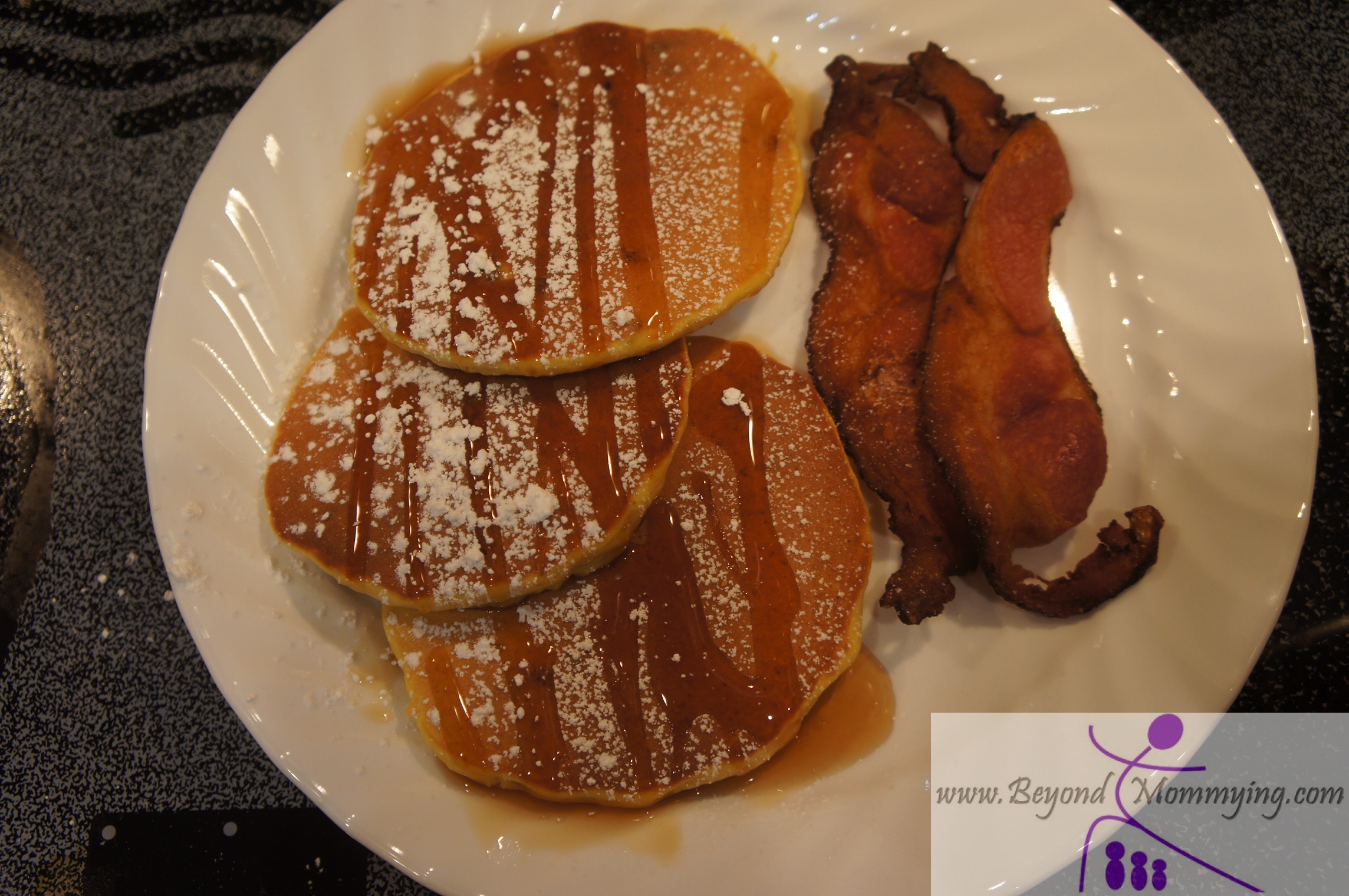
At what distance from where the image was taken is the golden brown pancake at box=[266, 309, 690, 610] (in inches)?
38.9

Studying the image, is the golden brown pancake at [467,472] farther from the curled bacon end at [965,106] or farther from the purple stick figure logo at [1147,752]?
the purple stick figure logo at [1147,752]

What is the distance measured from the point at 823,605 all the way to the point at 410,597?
591 mm

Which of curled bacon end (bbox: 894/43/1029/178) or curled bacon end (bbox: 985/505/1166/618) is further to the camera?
curled bacon end (bbox: 894/43/1029/178)

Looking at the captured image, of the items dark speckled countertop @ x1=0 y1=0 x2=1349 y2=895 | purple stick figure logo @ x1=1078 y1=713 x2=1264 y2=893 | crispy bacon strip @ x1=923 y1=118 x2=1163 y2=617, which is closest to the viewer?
purple stick figure logo @ x1=1078 y1=713 x2=1264 y2=893

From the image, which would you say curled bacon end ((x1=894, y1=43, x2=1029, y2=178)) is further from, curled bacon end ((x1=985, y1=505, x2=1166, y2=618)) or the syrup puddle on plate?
the syrup puddle on plate

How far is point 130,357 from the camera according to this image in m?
1.34

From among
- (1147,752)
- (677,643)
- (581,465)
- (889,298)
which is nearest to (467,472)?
(581,465)

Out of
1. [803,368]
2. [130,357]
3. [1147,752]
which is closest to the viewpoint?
[1147,752]

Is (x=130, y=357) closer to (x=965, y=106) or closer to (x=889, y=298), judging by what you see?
(x=889, y=298)

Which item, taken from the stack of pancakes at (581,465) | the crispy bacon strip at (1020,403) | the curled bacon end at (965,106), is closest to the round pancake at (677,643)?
the stack of pancakes at (581,465)

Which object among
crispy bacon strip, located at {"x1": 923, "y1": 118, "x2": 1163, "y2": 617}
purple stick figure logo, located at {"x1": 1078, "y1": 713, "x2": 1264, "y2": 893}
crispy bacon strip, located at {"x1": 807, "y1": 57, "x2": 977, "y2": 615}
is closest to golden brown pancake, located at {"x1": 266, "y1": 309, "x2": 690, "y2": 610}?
crispy bacon strip, located at {"x1": 807, "y1": 57, "x2": 977, "y2": 615}

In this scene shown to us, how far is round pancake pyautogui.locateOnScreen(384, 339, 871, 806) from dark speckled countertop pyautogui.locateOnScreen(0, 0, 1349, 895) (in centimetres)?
39

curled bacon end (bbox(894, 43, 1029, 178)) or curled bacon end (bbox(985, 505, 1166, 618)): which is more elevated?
curled bacon end (bbox(894, 43, 1029, 178))

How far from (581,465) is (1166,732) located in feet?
2.88
